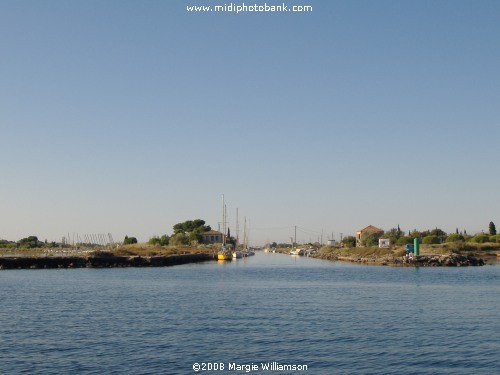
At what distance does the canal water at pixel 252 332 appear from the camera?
28.9 meters

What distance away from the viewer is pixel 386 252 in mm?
159500

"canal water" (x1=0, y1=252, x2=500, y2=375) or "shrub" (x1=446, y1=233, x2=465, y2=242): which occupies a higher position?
"shrub" (x1=446, y1=233, x2=465, y2=242)

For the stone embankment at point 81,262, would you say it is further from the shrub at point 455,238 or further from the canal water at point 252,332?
the shrub at point 455,238

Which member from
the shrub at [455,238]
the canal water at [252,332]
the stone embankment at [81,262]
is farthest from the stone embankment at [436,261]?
the shrub at [455,238]

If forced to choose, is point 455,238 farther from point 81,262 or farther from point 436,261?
point 81,262

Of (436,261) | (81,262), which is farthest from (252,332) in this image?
(436,261)

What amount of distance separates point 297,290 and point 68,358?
135 feet

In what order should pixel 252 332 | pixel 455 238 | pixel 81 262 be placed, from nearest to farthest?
pixel 252 332
pixel 81 262
pixel 455 238

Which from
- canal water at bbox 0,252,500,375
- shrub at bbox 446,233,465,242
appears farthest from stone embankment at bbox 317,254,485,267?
shrub at bbox 446,233,465,242

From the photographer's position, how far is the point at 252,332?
37562 mm

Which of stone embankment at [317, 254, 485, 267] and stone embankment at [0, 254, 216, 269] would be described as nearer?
stone embankment at [0, 254, 216, 269]

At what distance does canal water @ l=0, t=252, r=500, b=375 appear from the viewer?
2886 centimetres

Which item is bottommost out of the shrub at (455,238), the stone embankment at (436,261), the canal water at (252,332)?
the canal water at (252,332)

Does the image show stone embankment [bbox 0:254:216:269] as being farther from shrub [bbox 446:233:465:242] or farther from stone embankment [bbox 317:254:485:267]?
shrub [bbox 446:233:465:242]
